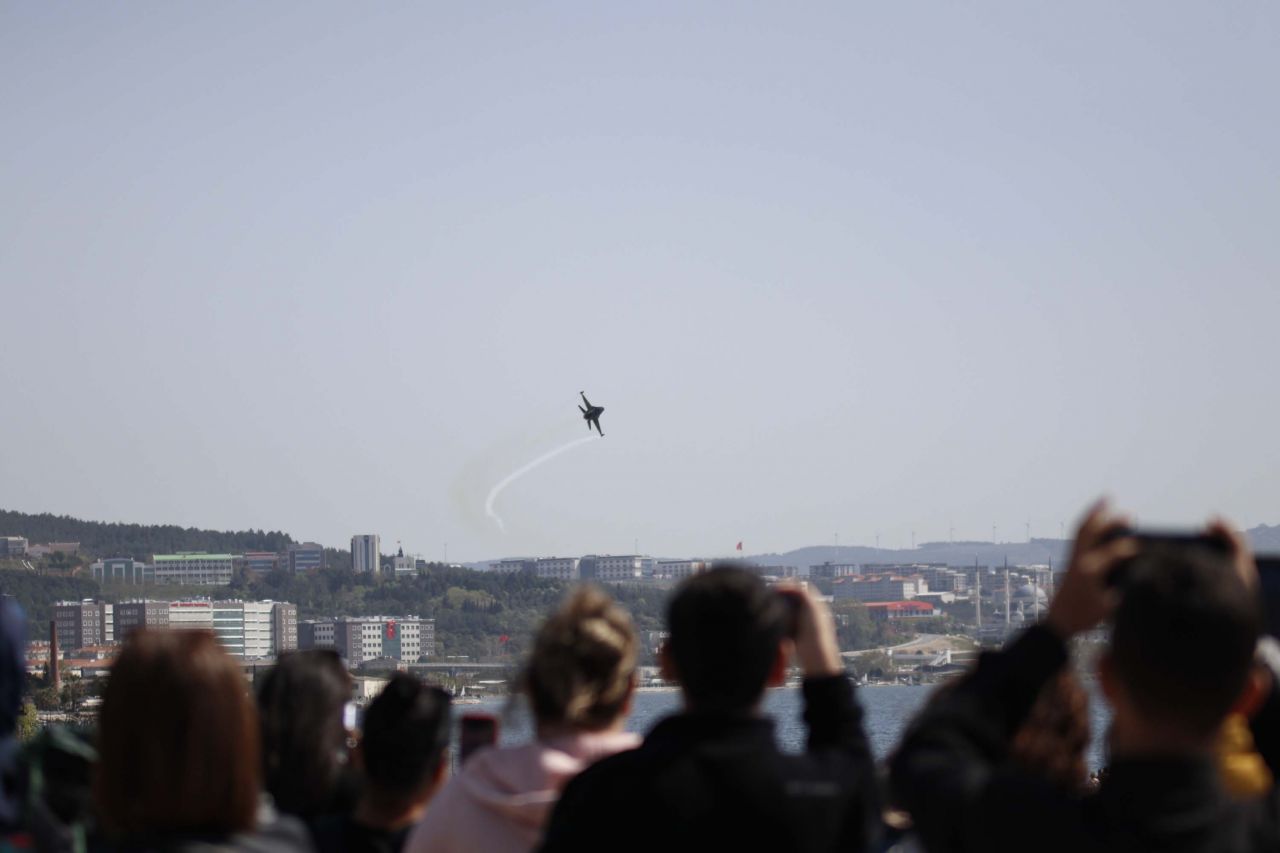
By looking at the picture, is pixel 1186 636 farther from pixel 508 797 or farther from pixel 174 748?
pixel 508 797

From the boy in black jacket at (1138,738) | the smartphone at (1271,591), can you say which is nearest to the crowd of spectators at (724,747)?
the boy in black jacket at (1138,738)

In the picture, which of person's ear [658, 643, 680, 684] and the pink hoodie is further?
the pink hoodie

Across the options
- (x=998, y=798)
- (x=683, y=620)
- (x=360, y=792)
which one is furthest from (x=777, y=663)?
(x=360, y=792)

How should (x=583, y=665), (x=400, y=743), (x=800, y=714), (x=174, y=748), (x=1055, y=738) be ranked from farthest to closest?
1. (x=400, y=743)
2. (x=583, y=665)
3. (x=800, y=714)
4. (x=1055, y=738)
5. (x=174, y=748)

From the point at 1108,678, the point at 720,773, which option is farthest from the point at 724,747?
the point at 1108,678

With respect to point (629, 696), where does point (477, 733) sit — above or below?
below

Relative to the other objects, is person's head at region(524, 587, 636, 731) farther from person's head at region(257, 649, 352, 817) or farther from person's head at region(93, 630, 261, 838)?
person's head at region(93, 630, 261, 838)

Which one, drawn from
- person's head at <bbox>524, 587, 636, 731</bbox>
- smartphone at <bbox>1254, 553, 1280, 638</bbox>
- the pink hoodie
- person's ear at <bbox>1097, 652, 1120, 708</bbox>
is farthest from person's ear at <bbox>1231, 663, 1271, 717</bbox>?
the pink hoodie
